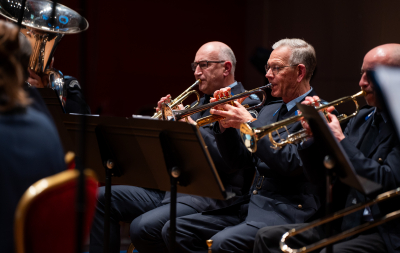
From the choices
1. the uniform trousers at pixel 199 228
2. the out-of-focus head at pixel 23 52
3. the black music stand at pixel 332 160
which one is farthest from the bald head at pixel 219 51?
A: the out-of-focus head at pixel 23 52

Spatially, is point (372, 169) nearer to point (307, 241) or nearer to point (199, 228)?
point (307, 241)

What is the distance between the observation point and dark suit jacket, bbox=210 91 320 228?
2262 millimetres

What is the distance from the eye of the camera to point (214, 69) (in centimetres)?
347

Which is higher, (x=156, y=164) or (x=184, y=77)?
(x=184, y=77)

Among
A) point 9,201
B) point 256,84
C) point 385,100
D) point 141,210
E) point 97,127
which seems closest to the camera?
point 9,201

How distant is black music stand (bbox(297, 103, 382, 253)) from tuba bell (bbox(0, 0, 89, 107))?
200 centimetres

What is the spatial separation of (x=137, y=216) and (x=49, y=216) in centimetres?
185

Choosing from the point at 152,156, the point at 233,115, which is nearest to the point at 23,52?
the point at 152,156

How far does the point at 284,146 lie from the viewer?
231cm

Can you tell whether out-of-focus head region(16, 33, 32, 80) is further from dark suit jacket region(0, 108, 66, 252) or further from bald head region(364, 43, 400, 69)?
bald head region(364, 43, 400, 69)

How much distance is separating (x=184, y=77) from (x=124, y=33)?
950mm

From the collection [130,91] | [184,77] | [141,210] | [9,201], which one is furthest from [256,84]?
[9,201]

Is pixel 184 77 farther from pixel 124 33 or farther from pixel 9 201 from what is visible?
pixel 9 201

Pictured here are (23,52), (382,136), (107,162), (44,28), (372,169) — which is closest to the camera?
(23,52)
